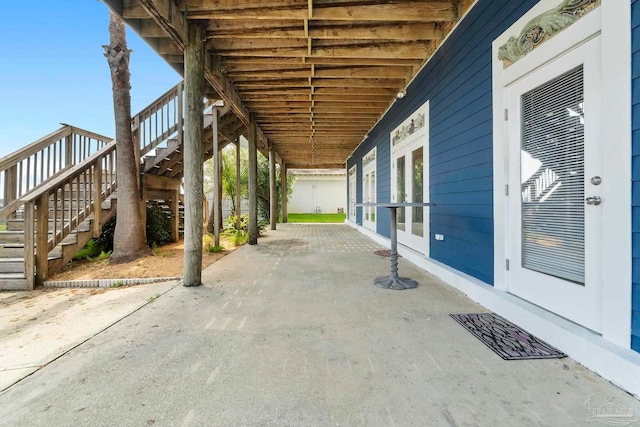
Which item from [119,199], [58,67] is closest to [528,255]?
[119,199]

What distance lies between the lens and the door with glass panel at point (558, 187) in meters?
1.74

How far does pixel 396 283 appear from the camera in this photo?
328 cm

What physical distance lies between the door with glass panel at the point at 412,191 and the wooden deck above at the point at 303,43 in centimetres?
129

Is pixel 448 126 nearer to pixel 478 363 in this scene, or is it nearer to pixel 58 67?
pixel 478 363

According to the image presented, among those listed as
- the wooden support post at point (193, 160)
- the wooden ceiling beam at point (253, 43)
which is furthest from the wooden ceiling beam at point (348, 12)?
the wooden ceiling beam at point (253, 43)

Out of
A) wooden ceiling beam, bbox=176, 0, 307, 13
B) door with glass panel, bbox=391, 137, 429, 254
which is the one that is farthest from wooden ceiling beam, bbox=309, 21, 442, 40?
door with glass panel, bbox=391, 137, 429, 254

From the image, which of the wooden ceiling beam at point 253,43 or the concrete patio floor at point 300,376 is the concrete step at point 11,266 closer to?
the concrete patio floor at point 300,376

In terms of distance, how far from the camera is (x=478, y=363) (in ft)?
5.54

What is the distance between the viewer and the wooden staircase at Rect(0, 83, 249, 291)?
3684 mm

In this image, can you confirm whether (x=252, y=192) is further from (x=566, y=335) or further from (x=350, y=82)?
(x=566, y=335)

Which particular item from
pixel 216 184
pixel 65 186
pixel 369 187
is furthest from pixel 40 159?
pixel 369 187

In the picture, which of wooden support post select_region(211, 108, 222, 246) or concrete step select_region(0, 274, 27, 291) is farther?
wooden support post select_region(211, 108, 222, 246)

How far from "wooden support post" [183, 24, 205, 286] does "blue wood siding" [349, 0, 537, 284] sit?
3.20 m

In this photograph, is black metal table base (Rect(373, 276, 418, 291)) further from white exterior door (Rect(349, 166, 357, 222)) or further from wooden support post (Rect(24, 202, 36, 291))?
white exterior door (Rect(349, 166, 357, 222))
